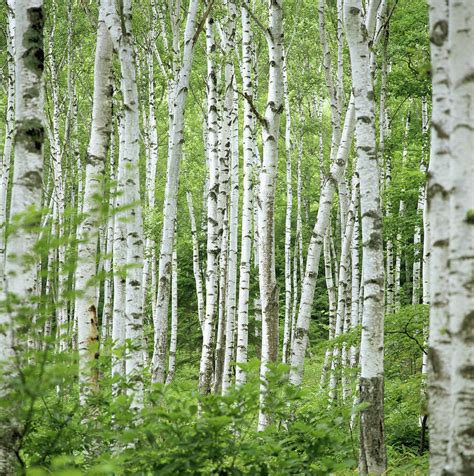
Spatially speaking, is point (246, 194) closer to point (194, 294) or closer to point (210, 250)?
point (210, 250)

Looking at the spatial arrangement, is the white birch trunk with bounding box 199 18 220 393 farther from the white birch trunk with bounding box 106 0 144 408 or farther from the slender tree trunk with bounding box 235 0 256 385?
the white birch trunk with bounding box 106 0 144 408

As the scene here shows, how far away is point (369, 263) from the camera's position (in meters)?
5.68

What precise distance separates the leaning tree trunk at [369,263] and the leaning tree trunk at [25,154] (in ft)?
9.21

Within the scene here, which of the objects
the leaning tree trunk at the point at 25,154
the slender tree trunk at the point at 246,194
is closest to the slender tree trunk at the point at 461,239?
the leaning tree trunk at the point at 25,154

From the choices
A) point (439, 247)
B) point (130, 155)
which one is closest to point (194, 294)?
point (130, 155)

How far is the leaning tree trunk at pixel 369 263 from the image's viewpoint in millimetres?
5441

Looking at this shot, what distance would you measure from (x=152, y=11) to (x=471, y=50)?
45.4 feet

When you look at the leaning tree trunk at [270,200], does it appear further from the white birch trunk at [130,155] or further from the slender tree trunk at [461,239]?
the slender tree trunk at [461,239]

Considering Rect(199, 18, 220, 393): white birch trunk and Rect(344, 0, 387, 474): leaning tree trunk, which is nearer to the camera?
Rect(344, 0, 387, 474): leaning tree trunk

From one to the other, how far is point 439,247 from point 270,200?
4.43 meters

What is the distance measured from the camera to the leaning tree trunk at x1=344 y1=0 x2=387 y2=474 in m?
5.44

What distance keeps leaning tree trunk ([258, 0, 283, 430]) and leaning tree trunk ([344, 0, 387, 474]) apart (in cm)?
198

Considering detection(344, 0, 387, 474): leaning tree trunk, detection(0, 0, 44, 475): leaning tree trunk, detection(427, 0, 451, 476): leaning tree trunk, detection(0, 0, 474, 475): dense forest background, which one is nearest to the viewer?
detection(427, 0, 451, 476): leaning tree trunk

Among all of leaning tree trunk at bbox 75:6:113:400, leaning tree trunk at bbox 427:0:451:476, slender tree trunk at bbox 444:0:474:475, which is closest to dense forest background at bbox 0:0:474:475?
leaning tree trunk at bbox 75:6:113:400
